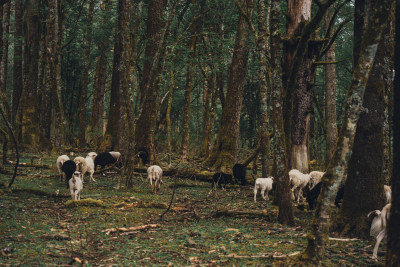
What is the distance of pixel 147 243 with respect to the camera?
702 centimetres

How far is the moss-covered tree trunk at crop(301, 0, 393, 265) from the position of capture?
202 inches

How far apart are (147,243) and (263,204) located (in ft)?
18.5

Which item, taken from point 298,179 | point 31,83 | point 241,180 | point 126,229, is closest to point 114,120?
point 31,83

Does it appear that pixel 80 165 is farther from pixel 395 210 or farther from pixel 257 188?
pixel 395 210

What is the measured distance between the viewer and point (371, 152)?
7539 millimetres

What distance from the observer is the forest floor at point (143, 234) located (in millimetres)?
6000

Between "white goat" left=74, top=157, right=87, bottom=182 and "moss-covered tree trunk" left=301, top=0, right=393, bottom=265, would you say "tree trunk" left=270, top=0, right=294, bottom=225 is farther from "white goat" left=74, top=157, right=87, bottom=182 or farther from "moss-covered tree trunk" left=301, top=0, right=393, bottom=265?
"white goat" left=74, top=157, right=87, bottom=182

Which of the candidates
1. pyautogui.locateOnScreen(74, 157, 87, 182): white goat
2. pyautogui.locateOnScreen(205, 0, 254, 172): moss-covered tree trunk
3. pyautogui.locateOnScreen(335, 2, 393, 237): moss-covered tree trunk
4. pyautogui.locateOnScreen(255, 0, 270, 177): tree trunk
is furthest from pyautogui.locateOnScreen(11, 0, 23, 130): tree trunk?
pyautogui.locateOnScreen(335, 2, 393, 237): moss-covered tree trunk

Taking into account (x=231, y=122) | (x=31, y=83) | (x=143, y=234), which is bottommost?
(x=143, y=234)

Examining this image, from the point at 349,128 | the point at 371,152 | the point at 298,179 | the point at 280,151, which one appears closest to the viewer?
the point at 349,128

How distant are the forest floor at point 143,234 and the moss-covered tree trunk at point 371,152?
0.61 meters

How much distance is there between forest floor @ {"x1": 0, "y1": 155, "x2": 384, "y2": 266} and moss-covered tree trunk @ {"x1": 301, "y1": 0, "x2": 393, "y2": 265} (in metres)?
0.83

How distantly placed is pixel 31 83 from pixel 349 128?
70.8 feet

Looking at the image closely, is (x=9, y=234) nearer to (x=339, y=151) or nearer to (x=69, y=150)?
(x=339, y=151)
